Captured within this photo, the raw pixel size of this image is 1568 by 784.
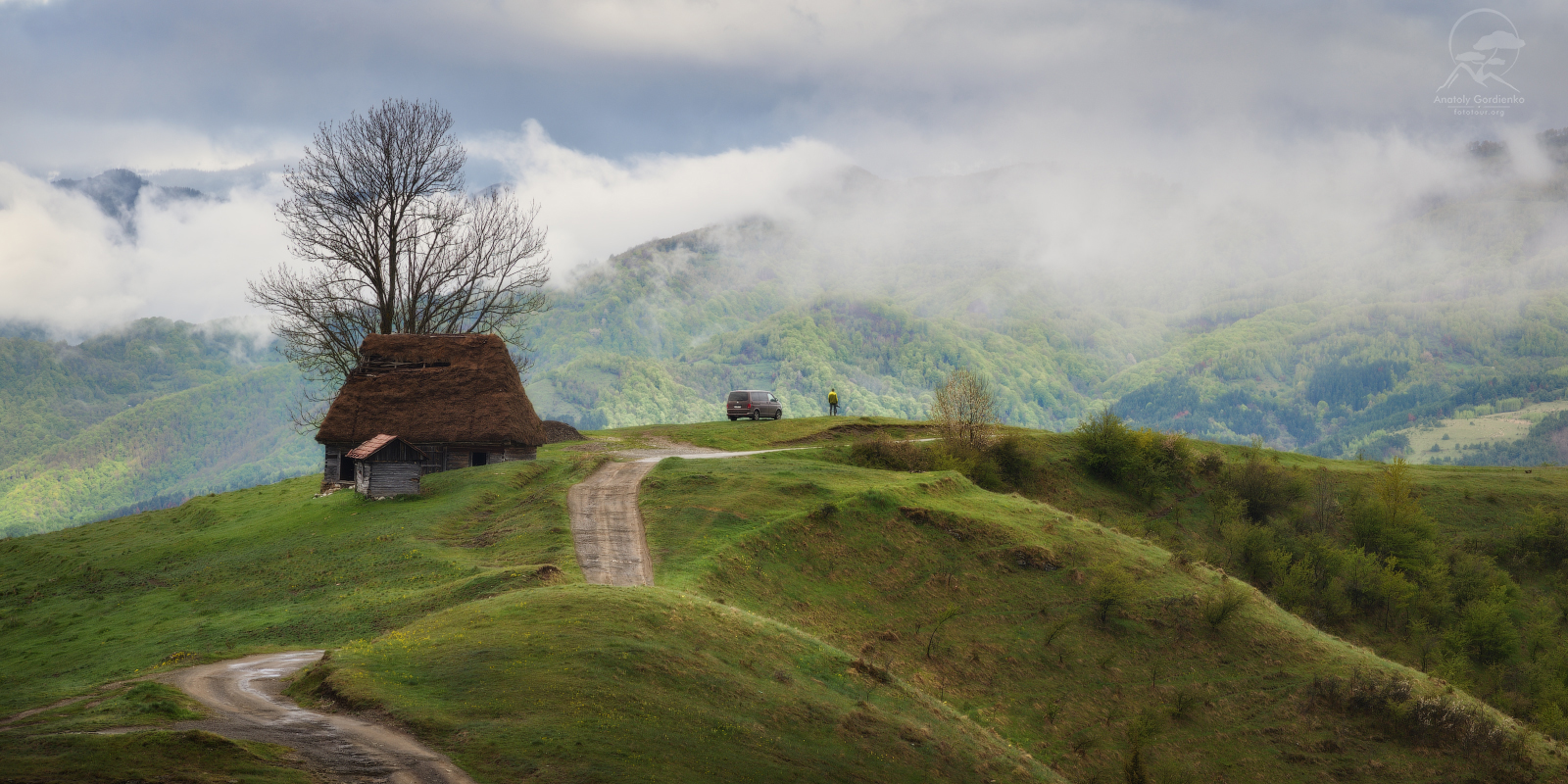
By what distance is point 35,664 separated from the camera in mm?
22625

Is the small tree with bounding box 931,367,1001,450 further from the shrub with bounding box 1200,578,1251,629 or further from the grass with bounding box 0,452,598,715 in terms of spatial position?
the grass with bounding box 0,452,598,715

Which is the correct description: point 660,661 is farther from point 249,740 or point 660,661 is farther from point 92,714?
point 92,714

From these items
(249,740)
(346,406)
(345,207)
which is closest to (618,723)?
(249,740)

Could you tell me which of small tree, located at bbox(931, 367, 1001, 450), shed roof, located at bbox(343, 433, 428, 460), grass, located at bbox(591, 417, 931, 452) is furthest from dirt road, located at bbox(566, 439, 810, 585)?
small tree, located at bbox(931, 367, 1001, 450)

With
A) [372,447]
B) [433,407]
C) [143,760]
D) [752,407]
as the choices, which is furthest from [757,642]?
[752,407]

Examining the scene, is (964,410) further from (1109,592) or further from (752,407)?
(1109,592)

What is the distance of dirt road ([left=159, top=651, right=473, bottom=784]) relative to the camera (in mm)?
12383

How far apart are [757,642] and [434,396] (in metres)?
32.0

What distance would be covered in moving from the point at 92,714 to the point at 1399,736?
34766mm

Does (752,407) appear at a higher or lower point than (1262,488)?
higher

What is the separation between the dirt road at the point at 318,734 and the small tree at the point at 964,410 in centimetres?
4561

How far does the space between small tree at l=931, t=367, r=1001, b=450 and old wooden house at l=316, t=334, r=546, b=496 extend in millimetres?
27137

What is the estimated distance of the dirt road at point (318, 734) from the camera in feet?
40.6

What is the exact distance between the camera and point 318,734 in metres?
13.8
